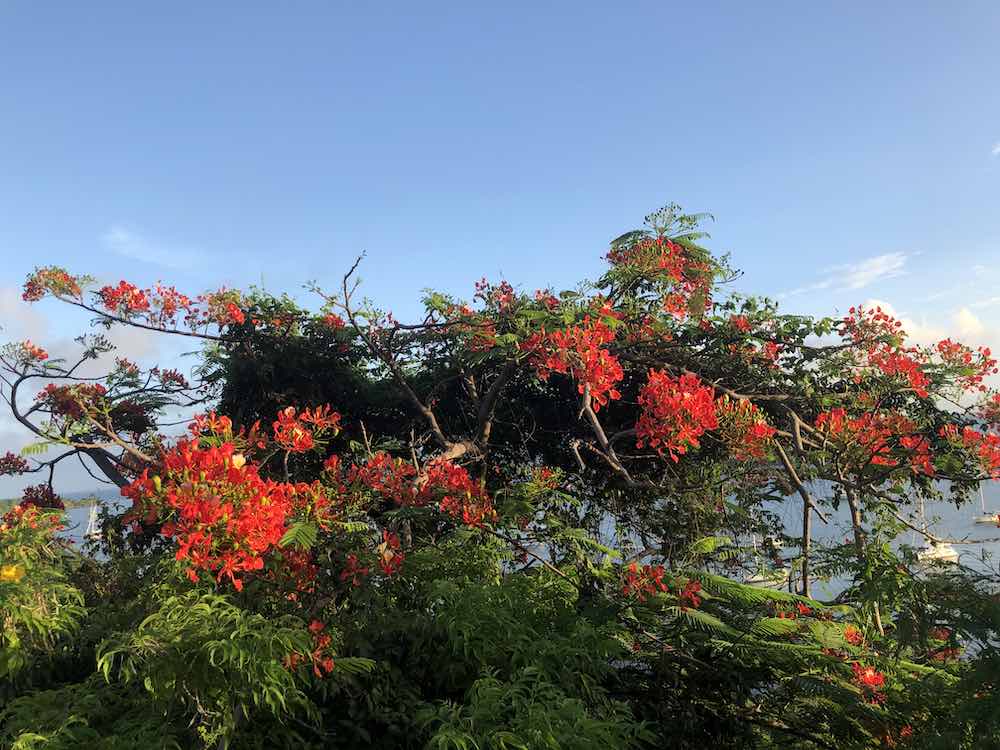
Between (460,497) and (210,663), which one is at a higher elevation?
(460,497)

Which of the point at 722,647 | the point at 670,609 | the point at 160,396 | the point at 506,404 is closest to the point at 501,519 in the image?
the point at 670,609

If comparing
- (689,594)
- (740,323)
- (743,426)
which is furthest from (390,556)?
(740,323)

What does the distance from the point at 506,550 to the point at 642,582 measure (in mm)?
1093

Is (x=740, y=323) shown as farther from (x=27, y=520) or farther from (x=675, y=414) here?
(x=27, y=520)

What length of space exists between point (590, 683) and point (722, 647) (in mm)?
1194

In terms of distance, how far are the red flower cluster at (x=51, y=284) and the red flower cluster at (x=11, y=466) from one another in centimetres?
217

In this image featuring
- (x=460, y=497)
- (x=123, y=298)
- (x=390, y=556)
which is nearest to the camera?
(x=390, y=556)

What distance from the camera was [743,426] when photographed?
18.2 feet

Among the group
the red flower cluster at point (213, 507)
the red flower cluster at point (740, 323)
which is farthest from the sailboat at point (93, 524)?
the red flower cluster at point (740, 323)

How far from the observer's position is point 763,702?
505cm

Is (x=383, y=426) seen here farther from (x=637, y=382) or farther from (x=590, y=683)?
(x=590, y=683)

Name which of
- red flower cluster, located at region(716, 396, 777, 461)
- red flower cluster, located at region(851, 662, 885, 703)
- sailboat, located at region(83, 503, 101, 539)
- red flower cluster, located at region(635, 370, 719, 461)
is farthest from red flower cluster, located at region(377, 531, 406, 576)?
sailboat, located at region(83, 503, 101, 539)

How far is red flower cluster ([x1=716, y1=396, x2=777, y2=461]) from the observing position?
18.1ft

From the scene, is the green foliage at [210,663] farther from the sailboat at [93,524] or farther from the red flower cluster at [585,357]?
the sailboat at [93,524]
